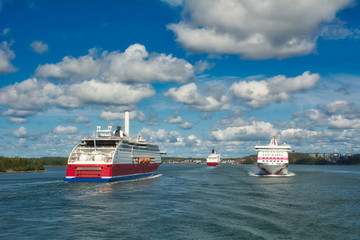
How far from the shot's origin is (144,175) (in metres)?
108

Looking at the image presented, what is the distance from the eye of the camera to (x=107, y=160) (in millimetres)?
83125

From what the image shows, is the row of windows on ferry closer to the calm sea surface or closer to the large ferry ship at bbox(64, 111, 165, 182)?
the large ferry ship at bbox(64, 111, 165, 182)

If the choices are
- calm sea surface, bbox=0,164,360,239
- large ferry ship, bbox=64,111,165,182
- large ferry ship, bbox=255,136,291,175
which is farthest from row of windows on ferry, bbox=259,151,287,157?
calm sea surface, bbox=0,164,360,239

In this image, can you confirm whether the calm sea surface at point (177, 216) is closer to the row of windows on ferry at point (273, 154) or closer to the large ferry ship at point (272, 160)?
the large ferry ship at point (272, 160)

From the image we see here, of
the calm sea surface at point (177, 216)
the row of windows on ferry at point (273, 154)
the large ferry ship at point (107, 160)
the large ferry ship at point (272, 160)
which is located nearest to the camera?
the calm sea surface at point (177, 216)

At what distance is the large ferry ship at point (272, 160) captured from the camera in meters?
112

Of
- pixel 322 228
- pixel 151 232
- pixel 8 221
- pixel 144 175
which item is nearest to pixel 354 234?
pixel 322 228

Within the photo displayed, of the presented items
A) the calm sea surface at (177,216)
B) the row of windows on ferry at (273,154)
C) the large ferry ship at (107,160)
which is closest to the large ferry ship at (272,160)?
the row of windows on ferry at (273,154)

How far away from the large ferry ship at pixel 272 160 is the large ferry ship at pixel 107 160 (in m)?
42.0

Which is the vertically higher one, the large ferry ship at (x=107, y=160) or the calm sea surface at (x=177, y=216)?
the large ferry ship at (x=107, y=160)

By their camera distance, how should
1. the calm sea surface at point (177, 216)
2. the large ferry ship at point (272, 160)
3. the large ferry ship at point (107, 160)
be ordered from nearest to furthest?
the calm sea surface at point (177, 216)
the large ferry ship at point (107, 160)
the large ferry ship at point (272, 160)

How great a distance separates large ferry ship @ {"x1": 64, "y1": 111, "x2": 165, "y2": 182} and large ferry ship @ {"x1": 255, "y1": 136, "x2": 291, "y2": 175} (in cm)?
4196

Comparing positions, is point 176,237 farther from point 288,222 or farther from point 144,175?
point 144,175

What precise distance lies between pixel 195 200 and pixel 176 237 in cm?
2321
